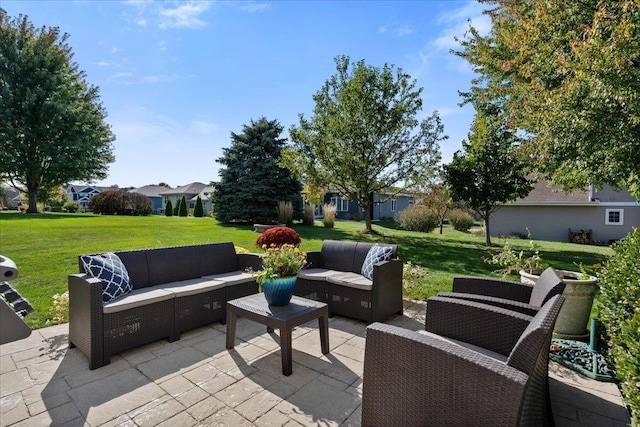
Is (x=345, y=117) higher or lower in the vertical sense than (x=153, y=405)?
higher

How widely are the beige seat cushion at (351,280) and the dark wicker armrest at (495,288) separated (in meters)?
1.04

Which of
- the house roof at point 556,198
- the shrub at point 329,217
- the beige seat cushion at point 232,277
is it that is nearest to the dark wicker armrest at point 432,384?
the beige seat cushion at point 232,277

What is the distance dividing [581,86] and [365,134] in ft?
23.8

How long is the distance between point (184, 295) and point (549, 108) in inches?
234

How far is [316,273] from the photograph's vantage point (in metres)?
4.52

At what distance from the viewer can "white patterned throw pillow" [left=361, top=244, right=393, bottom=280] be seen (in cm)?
421

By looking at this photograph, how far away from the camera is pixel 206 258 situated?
434cm

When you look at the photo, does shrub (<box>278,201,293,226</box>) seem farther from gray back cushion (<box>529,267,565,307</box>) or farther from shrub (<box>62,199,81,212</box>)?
shrub (<box>62,199,81,212</box>)

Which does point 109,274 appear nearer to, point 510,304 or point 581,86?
point 510,304

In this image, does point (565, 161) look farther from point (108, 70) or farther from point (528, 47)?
point (108, 70)

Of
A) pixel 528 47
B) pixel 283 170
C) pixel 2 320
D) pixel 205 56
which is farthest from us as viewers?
pixel 283 170

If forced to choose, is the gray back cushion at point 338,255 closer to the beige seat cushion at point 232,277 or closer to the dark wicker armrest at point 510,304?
the beige seat cushion at point 232,277

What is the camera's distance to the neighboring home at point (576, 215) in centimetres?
1491

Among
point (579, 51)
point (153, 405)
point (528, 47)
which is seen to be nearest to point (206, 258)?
point (153, 405)
